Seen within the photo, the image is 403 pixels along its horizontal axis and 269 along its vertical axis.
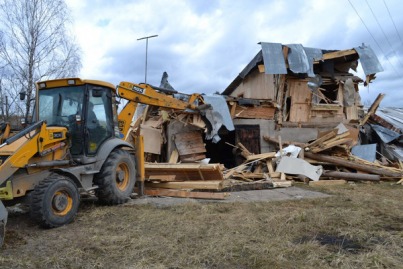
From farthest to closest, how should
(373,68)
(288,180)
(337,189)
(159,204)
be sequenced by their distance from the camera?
(373,68) → (288,180) → (337,189) → (159,204)

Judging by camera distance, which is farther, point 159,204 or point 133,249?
point 159,204

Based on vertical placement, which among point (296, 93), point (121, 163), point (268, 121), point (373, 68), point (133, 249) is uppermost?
point (373, 68)

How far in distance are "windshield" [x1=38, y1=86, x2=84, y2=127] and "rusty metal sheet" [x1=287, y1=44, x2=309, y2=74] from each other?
959 centimetres

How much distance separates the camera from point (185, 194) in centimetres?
961

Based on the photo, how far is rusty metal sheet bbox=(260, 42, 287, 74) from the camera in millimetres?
14562

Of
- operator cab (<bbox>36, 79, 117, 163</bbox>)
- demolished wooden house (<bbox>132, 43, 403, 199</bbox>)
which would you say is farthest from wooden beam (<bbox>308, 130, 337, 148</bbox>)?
operator cab (<bbox>36, 79, 117, 163</bbox>)

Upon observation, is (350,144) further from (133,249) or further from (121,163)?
(133,249)

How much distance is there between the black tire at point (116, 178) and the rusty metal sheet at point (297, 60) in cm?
856

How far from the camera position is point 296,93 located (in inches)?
631

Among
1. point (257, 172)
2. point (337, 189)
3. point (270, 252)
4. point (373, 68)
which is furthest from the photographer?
point (373, 68)

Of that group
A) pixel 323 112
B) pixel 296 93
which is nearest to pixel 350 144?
pixel 323 112

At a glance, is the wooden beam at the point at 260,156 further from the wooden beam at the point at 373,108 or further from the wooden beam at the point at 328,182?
the wooden beam at the point at 373,108

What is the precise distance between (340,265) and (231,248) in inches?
57.3

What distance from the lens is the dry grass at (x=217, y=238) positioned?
473 centimetres
